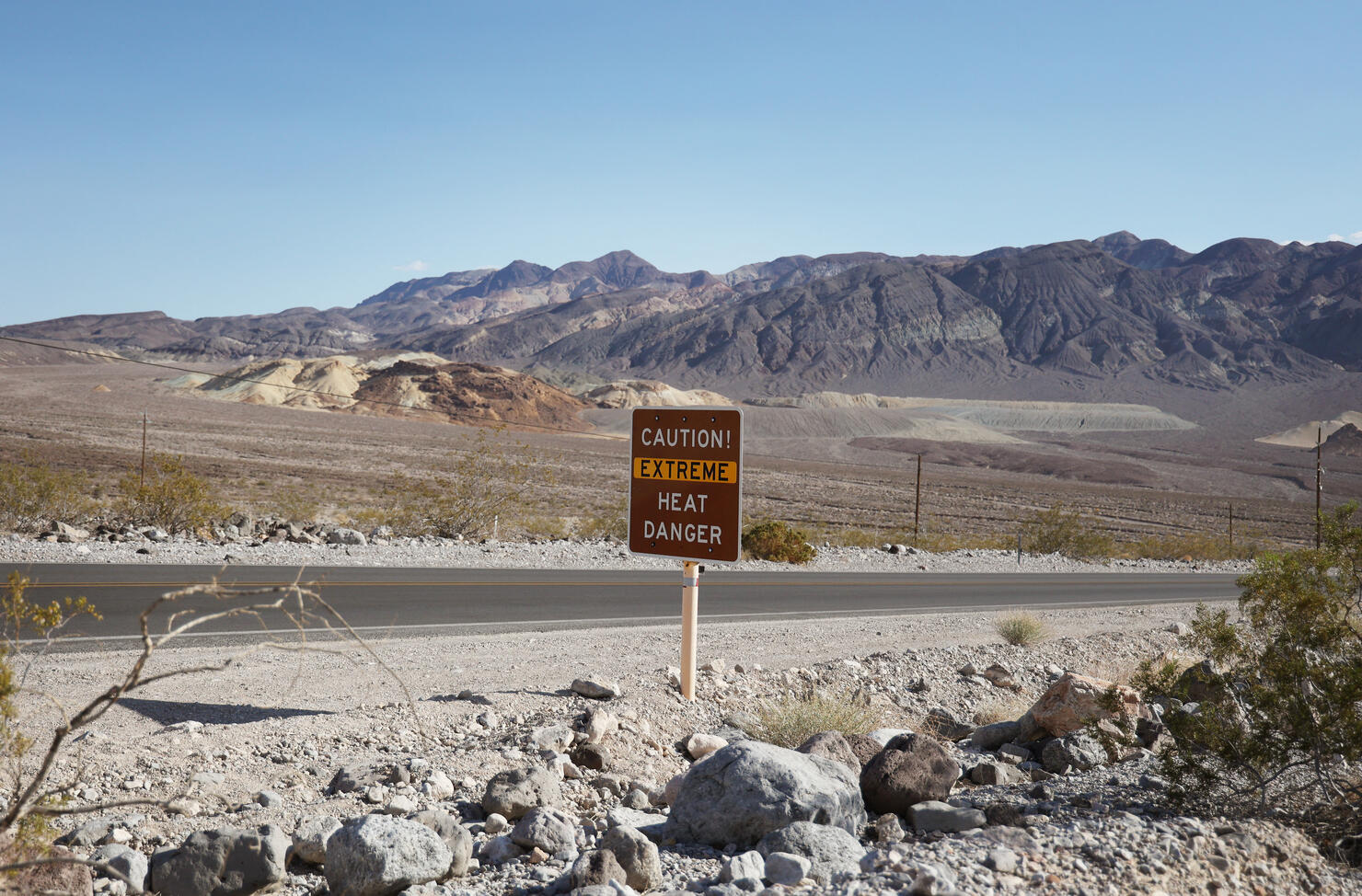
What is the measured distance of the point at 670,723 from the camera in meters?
7.68

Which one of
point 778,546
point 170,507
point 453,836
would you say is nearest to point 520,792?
point 453,836

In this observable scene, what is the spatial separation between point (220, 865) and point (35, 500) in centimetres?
1917

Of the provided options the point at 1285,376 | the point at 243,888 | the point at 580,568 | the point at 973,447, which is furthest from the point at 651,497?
the point at 1285,376

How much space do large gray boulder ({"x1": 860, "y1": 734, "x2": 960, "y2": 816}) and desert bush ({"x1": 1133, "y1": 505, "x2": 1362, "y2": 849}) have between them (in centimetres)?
118

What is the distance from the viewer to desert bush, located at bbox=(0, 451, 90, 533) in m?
19.2

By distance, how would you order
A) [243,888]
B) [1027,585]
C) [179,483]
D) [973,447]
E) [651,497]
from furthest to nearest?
[973,447], [1027,585], [179,483], [651,497], [243,888]

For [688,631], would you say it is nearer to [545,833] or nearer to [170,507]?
[545,833]

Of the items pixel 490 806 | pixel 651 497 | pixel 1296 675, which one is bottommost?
pixel 490 806

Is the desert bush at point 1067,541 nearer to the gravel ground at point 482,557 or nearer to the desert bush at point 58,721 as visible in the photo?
the gravel ground at point 482,557

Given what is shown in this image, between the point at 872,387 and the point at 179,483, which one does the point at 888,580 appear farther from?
the point at 872,387

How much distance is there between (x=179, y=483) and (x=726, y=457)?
671 inches

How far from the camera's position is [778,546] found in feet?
77.7

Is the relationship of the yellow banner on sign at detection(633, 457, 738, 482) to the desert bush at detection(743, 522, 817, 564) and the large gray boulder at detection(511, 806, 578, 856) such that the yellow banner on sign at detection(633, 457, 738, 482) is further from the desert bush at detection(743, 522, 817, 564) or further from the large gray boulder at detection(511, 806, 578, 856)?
the desert bush at detection(743, 522, 817, 564)

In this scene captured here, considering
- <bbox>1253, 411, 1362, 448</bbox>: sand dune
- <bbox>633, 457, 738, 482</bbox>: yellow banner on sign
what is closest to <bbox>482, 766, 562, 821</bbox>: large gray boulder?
<bbox>633, 457, 738, 482</bbox>: yellow banner on sign
